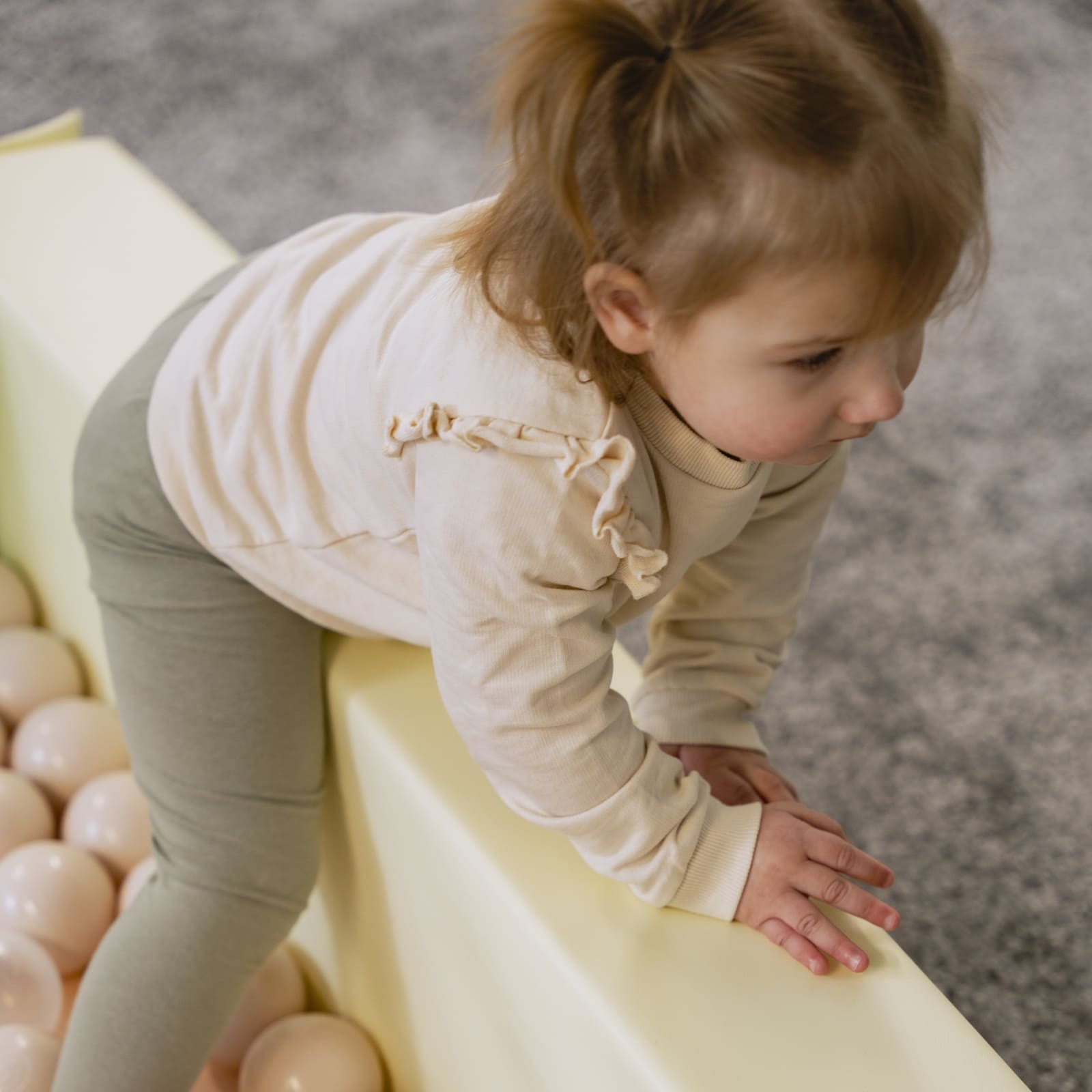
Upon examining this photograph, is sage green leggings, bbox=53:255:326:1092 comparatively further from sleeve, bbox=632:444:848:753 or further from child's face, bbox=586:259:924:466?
child's face, bbox=586:259:924:466

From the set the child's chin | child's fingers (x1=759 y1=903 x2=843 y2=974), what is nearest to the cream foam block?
child's fingers (x1=759 y1=903 x2=843 y2=974)

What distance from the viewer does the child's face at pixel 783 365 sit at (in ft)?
1.64

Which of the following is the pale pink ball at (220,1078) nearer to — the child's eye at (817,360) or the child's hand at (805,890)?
the child's hand at (805,890)

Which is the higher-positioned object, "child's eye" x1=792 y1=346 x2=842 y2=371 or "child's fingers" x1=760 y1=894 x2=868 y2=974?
"child's eye" x1=792 y1=346 x2=842 y2=371

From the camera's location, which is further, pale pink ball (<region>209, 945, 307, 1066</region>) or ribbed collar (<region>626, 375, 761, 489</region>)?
pale pink ball (<region>209, 945, 307, 1066</region>)

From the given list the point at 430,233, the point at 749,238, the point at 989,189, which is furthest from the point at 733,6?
the point at 989,189

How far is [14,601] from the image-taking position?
1.14 meters

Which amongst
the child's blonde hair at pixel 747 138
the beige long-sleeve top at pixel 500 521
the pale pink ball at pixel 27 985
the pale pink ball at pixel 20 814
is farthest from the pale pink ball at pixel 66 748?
the child's blonde hair at pixel 747 138

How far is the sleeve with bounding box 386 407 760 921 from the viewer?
1.84 ft

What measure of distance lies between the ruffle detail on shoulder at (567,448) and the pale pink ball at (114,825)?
526 millimetres

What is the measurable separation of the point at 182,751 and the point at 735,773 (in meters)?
0.32

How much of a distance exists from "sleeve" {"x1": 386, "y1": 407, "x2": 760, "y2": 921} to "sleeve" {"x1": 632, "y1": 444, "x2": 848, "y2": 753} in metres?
0.12

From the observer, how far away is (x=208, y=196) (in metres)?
1.74

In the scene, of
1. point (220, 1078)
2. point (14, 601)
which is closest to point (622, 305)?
point (220, 1078)
